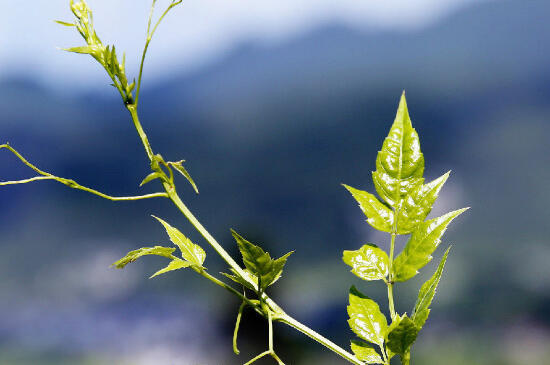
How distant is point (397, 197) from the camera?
29 centimetres

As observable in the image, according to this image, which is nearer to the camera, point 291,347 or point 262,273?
point 262,273

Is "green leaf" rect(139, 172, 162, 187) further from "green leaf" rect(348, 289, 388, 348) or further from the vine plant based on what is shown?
"green leaf" rect(348, 289, 388, 348)

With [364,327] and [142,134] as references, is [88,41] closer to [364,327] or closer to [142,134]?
[142,134]

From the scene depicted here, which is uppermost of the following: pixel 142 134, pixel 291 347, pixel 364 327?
pixel 142 134

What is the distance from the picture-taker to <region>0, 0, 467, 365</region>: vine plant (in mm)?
269

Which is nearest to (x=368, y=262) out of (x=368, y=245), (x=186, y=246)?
(x=368, y=245)

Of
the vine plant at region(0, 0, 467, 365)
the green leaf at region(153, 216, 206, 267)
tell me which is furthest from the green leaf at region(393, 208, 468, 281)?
the green leaf at region(153, 216, 206, 267)

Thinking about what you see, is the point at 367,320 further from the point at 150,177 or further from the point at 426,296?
the point at 150,177

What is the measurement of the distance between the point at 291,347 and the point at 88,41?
350 cm

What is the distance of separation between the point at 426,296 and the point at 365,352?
5 centimetres

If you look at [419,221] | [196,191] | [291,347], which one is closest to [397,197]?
[419,221]

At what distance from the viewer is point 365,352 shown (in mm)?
292

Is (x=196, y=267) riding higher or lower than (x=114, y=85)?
lower

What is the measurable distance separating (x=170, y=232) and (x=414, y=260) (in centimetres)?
16
